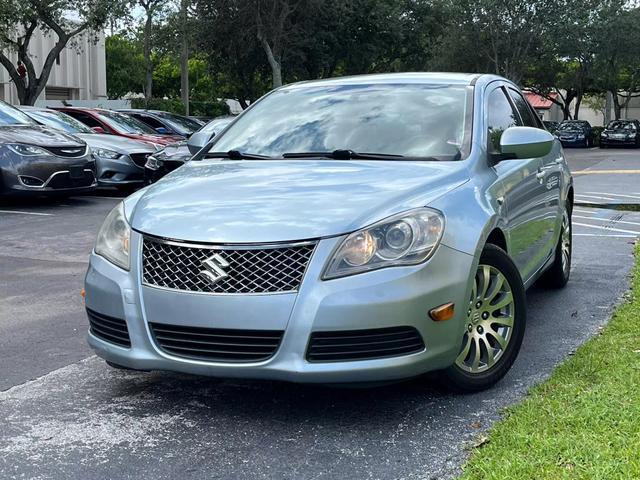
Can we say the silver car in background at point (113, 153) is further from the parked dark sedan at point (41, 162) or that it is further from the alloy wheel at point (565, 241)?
the alloy wheel at point (565, 241)

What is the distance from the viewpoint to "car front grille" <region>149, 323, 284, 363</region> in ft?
11.7

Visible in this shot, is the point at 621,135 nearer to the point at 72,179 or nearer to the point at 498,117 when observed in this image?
the point at 72,179

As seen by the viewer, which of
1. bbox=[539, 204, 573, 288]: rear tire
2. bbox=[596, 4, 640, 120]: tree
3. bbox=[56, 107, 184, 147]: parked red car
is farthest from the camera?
bbox=[596, 4, 640, 120]: tree

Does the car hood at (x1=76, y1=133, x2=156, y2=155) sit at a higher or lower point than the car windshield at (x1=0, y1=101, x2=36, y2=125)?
lower

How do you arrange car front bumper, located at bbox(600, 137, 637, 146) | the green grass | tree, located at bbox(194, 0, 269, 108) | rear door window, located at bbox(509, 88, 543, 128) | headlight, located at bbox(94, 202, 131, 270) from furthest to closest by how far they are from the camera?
car front bumper, located at bbox(600, 137, 637, 146)
tree, located at bbox(194, 0, 269, 108)
rear door window, located at bbox(509, 88, 543, 128)
headlight, located at bbox(94, 202, 131, 270)
the green grass

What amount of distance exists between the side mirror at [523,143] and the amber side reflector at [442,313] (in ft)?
4.26

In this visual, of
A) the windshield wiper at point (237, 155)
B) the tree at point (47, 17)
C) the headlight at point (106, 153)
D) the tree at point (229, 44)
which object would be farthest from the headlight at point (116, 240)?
the tree at point (229, 44)

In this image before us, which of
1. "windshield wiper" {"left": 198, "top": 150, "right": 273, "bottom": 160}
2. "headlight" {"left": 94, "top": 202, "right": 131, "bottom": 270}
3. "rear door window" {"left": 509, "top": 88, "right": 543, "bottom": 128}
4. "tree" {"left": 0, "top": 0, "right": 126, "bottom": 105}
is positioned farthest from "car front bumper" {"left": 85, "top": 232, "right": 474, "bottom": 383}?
"tree" {"left": 0, "top": 0, "right": 126, "bottom": 105}

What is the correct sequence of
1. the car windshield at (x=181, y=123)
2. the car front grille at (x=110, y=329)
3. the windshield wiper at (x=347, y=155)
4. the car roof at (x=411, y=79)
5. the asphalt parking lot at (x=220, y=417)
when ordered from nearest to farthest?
1. the asphalt parking lot at (x=220, y=417)
2. the car front grille at (x=110, y=329)
3. the windshield wiper at (x=347, y=155)
4. the car roof at (x=411, y=79)
5. the car windshield at (x=181, y=123)

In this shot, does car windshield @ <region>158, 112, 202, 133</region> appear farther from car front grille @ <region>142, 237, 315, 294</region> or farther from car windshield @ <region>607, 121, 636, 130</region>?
car windshield @ <region>607, 121, 636, 130</region>

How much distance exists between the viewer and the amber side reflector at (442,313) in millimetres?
3672

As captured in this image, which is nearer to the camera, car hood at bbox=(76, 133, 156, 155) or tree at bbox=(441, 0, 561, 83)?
car hood at bbox=(76, 133, 156, 155)

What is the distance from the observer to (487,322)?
166 inches

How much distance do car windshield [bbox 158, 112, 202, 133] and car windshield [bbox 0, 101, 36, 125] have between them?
407 cm
